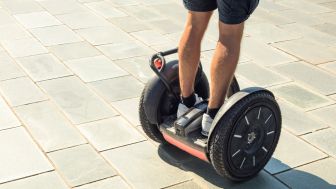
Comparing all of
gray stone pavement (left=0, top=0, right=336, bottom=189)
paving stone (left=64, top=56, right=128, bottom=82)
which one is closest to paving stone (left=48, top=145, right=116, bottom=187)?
gray stone pavement (left=0, top=0, right=336, bottom=189)

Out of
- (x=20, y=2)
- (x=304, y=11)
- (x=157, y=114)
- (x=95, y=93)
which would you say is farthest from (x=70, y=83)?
(x=304, y=11)

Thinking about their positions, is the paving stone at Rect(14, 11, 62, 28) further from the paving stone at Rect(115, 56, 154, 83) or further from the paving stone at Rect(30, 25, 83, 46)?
the paving stone at Rect(115, 56, 154, 83)

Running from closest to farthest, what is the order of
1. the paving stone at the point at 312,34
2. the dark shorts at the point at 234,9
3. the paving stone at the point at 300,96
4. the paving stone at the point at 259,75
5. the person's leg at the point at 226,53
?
the dark shorts at the point at 234,9, the person's leg at the point at 226,53, the paving stone at the point at 300,96, the paving stone at the point at 259,75, the paving stone at the point at 312,34

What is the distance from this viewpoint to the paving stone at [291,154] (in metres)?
4.04

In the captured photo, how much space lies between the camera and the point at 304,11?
7.54m

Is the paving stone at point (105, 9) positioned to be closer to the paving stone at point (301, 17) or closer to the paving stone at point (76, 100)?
the paving stone at point (76, 100)

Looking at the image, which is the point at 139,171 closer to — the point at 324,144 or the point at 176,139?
the point at 176,139

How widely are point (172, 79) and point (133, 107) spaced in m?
0.89

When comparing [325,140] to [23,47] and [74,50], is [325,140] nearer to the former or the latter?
[74,50]

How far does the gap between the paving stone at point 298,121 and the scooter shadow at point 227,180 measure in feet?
1.85

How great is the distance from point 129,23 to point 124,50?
0.89 metres

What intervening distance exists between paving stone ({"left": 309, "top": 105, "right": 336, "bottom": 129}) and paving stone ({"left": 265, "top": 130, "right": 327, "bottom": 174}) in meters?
0.44

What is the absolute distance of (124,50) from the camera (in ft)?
19.9

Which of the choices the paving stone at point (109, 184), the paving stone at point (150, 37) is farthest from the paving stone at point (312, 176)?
the paving stone at point (150, 37)
